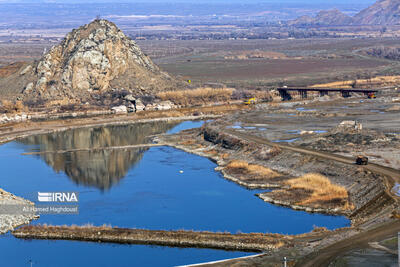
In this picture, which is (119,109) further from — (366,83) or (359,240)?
(359,240)

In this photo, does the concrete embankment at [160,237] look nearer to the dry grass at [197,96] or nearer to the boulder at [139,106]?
the boulder at [139,106]

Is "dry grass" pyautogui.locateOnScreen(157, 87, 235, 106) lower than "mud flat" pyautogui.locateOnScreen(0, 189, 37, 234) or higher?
lower

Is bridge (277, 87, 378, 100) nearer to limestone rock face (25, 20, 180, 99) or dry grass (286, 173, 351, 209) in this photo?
limestone rock face (25, 20, 180, 99)

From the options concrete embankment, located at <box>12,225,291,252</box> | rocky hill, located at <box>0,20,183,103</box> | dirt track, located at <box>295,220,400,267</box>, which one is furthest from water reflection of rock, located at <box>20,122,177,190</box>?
dirt track, located at <box>295,220,400,267</box>

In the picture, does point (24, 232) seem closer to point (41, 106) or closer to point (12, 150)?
point (12, 150)

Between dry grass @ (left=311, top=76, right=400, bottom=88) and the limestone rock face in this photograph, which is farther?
dry grass @ (left=311, top=76, right=400, bottom=88)

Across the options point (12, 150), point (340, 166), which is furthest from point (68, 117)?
point (340, 166)

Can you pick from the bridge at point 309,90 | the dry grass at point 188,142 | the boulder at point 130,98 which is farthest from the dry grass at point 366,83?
the dry grass at point 188,142
